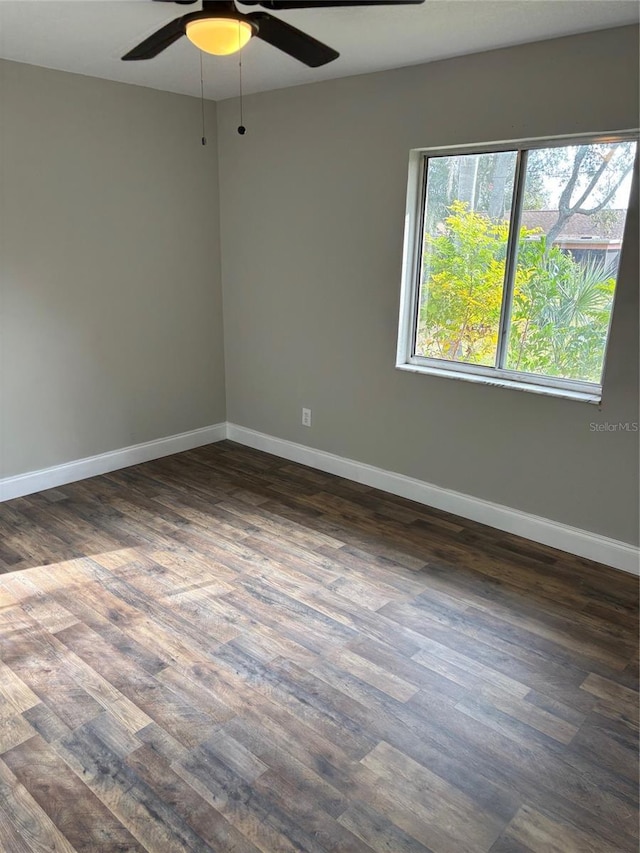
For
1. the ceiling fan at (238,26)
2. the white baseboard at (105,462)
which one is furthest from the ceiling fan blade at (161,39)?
the white baseboard at (105,462)

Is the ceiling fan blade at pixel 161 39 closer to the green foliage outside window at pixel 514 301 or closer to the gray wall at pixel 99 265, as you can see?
the gray wall at pixel 99 265

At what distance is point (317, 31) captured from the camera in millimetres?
2643

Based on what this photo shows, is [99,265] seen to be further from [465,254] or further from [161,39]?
[465,254]

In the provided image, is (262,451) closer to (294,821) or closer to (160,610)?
(160,610)

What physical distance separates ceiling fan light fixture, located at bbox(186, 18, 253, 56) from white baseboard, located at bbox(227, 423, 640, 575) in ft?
8.18

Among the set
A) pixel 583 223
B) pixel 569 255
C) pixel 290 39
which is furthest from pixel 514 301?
pixel 290 39

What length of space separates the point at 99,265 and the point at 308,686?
2.84 m

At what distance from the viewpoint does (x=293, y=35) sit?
1937mm

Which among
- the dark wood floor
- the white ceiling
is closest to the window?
the white ceiling

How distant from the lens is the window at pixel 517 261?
283cm

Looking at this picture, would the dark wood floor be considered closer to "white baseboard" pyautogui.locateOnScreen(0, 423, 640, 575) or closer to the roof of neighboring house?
"white baseboard" pyautogui.locateOnScreen(0, 423, 640, 575)

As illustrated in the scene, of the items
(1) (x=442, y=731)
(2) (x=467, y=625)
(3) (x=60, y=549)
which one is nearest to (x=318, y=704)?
(1) (x=442, y=731)

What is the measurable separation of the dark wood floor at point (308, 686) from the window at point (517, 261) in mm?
972

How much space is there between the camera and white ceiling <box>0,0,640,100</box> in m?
2.37
